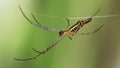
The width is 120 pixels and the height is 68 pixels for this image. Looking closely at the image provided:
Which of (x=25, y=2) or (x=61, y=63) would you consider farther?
(x=61, y=63)

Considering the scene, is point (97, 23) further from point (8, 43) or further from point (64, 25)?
point (8, 43)

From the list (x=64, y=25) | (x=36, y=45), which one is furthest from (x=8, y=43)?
(x=64, y=25)

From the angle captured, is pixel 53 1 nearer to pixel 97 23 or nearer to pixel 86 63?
pixel 97 23

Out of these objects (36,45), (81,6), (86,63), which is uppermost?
(81,6)

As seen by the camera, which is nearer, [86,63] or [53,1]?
[53,1]

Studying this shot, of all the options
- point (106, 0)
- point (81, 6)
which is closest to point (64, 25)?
point (81, 6)

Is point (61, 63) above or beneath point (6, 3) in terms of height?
beneath

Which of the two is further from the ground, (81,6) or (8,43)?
(81,6)
